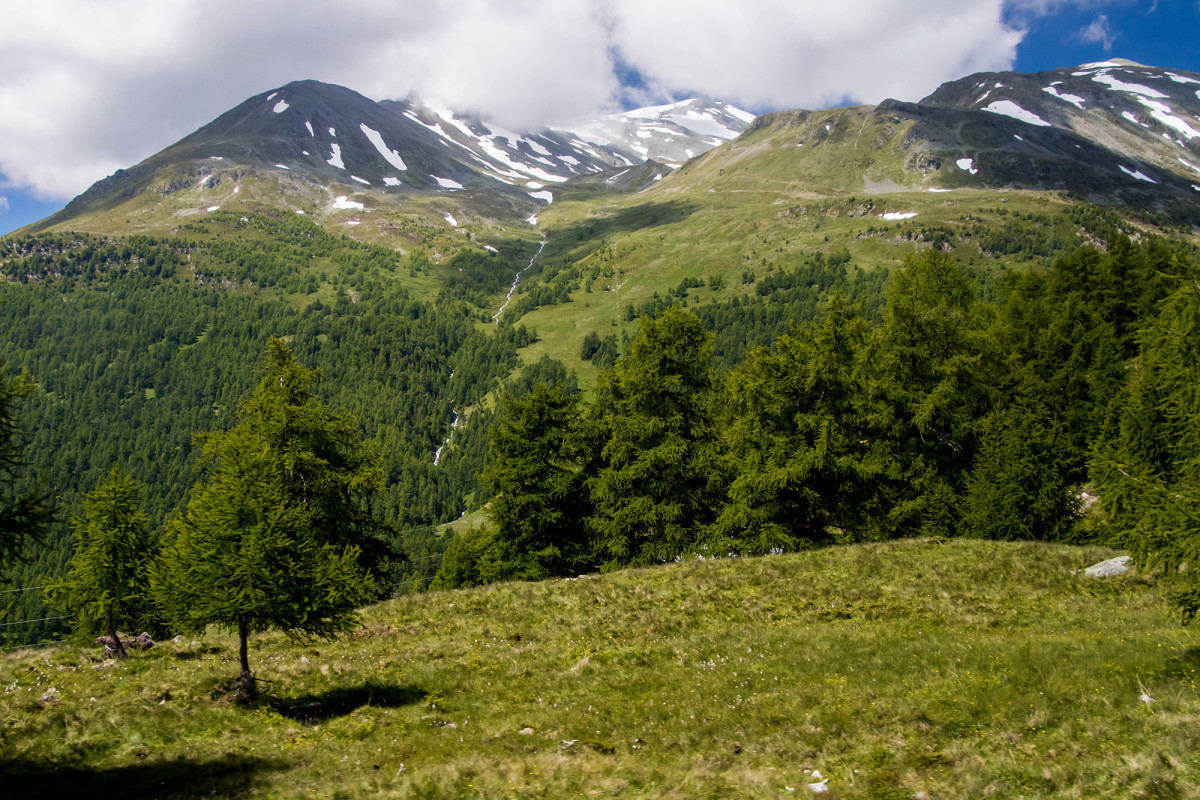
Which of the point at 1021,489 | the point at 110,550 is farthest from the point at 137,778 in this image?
the point at 1021,489

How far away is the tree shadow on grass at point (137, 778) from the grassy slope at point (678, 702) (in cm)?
6

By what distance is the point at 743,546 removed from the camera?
33750 millimetres

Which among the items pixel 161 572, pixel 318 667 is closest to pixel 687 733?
pixel 318 667

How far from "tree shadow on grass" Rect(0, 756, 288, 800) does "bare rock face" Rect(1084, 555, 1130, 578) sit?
87.1ft

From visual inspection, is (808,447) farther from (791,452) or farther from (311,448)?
(311,448)

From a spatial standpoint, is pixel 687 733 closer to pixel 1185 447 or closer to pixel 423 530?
pixel 1185 447

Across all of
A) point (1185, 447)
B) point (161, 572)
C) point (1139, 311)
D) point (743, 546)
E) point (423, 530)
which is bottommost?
point (423, 530)

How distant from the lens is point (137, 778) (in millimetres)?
12625

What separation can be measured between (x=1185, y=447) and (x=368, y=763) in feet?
68.0

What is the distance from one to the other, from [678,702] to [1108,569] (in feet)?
60.3

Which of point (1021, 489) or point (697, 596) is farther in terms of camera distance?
point (1021, 489)

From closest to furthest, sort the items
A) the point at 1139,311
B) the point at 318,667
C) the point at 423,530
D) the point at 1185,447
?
the point at 1185,447 → the point at 318,667 → the point at 1139,311 → the point at 423,530

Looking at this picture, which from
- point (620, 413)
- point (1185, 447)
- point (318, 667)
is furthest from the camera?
point (620, 413)

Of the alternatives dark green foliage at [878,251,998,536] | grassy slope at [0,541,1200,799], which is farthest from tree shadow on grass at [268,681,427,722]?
dark green foliage at [878,251,998,536]
